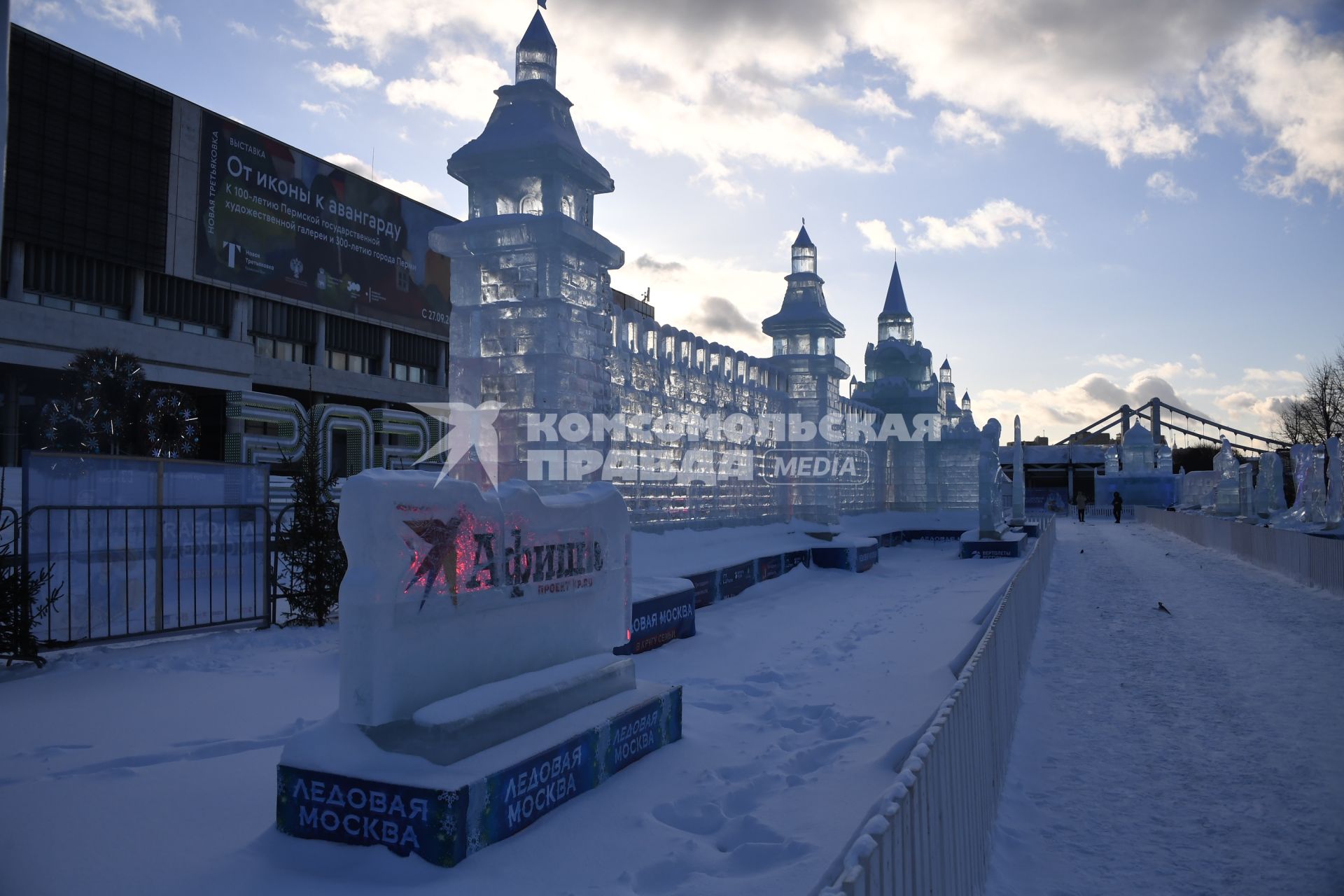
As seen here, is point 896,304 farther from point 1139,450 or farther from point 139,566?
point 1139,450

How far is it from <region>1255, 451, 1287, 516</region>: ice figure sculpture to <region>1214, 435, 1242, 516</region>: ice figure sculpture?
3.41 m

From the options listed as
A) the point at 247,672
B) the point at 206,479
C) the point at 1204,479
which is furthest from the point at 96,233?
the point at 1204,479

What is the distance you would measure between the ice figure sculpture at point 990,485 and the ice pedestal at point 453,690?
17.9 m

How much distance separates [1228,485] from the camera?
2942 cm

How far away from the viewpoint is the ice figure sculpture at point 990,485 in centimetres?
2141

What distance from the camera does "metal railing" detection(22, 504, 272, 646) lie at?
761cm

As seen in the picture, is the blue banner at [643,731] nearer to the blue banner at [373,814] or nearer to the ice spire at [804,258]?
the blue banner at [373,814]

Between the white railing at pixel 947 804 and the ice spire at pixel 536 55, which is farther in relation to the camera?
the ice spire at pixel 536 55

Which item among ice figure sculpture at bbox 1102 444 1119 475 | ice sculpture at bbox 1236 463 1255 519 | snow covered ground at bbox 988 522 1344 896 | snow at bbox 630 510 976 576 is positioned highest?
ice figure sculpture at bbox 1102 444 1119 475

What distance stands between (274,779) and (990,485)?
66.4 feet

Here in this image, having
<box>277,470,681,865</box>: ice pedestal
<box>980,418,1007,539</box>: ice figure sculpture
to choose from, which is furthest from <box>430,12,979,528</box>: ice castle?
<box>980,418,1007,539</box>: ice figure sculpture

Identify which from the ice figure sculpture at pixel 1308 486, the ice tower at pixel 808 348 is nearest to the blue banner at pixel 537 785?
the ice tower at pixel 808 348

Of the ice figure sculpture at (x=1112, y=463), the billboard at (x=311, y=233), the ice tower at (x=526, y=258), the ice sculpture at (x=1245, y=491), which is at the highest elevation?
the billboard at (x=311, y=233)

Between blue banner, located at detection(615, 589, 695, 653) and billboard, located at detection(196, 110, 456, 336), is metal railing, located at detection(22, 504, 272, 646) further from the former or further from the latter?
billboard, located at detection(196, 110, 456, 336)
